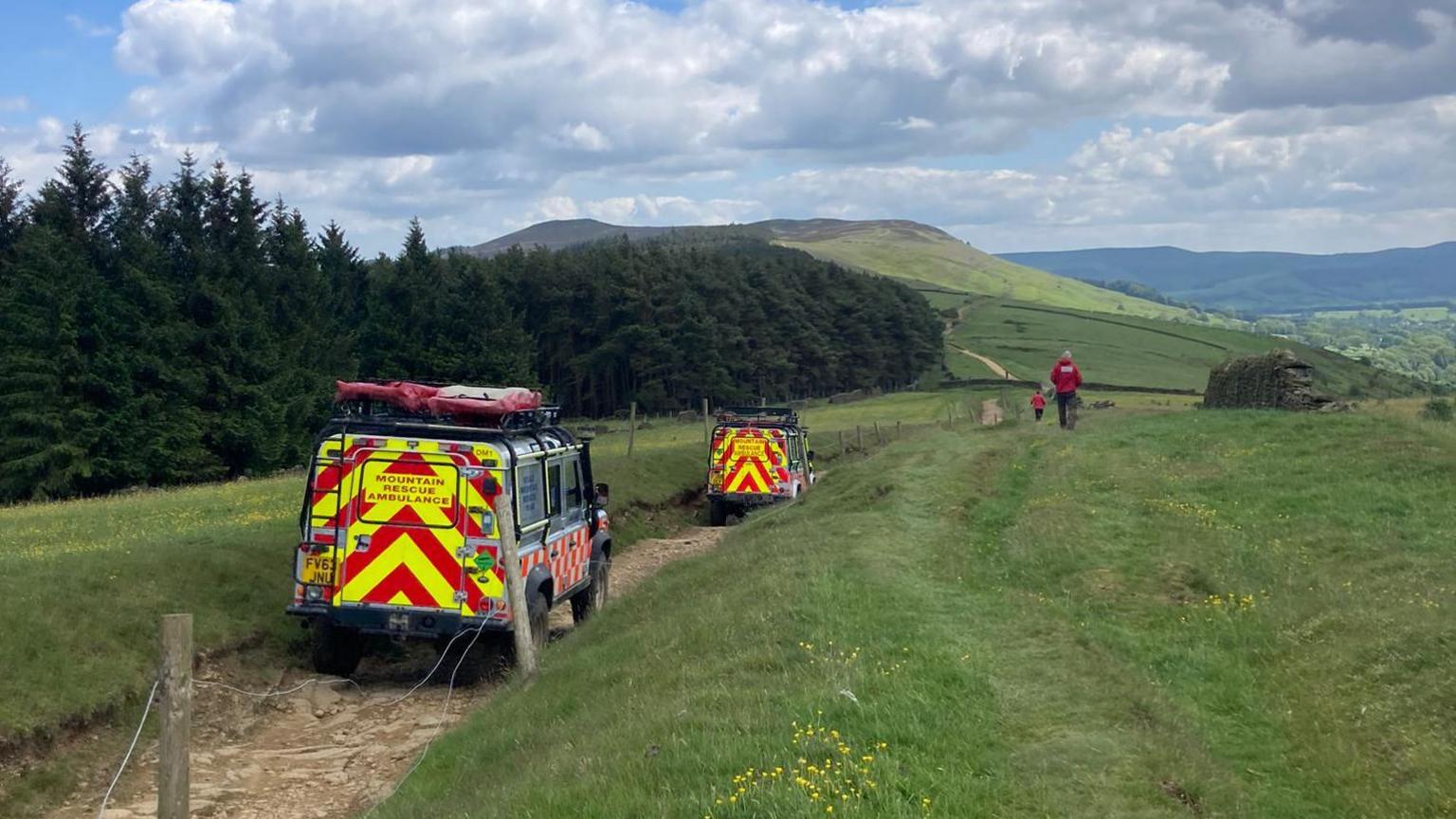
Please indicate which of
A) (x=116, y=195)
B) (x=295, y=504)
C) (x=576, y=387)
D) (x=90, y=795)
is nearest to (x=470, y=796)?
(x=90, y=795)

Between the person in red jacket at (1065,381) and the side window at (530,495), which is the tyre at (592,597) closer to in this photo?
the side window at (530,495)

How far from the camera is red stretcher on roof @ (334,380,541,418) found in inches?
524

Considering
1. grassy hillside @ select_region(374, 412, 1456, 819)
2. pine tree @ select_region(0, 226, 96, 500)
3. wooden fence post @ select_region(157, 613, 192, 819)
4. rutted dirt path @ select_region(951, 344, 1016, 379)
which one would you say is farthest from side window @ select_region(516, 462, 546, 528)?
rutted dirt path @ select_region(951, 344, 1016, 379)

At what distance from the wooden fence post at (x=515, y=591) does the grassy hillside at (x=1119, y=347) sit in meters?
71.0

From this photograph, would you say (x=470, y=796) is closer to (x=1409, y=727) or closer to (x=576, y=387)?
(x=1409, y=727)

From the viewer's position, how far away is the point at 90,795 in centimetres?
999

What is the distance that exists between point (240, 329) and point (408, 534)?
3958 cm

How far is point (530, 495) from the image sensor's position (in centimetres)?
1373

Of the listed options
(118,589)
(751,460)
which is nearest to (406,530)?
(118,589)

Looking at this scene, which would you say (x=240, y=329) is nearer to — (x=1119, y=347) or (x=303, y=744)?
(x=303, y=744)

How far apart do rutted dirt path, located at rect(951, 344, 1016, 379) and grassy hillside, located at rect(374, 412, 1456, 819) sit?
80.6 m

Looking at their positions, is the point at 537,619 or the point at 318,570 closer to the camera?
the point at 318,570

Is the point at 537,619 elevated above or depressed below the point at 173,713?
below

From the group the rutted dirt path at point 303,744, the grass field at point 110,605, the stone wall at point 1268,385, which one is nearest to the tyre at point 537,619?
the rutted dirt path at point 303,744
